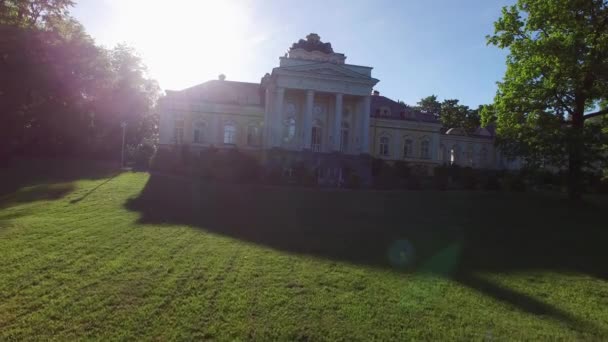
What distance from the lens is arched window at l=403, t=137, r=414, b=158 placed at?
4581 centimetres

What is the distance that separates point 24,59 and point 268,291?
28.2m

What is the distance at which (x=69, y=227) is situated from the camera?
10.2 meters

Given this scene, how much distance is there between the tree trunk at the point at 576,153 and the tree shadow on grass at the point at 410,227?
101cm

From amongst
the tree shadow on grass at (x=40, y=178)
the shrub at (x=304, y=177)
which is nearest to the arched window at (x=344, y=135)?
the shrub at (x=304, y=177)

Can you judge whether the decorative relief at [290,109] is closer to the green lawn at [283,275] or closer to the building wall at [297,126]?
the building wall at [297,126]

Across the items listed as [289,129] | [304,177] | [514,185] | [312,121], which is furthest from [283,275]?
[289,129]

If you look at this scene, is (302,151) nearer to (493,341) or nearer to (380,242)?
(380,242)

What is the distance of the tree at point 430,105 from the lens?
6788 centimetres

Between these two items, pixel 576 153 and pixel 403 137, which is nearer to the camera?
pixel 576 153

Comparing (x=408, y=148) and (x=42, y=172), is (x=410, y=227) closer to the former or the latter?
(x=42, y=172)

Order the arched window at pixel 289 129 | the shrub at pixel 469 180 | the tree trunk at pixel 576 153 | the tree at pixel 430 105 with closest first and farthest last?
the tree trunk at pixel 576 153
the shrub at pixel 469 180
the arched window at pixel 289 129
the tree at pixel 430 105

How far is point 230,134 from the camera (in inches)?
1654

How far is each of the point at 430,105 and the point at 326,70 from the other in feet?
130

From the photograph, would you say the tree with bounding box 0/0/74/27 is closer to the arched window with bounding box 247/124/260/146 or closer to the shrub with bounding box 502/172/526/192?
the arched window with bounding box 247/124/260/146
